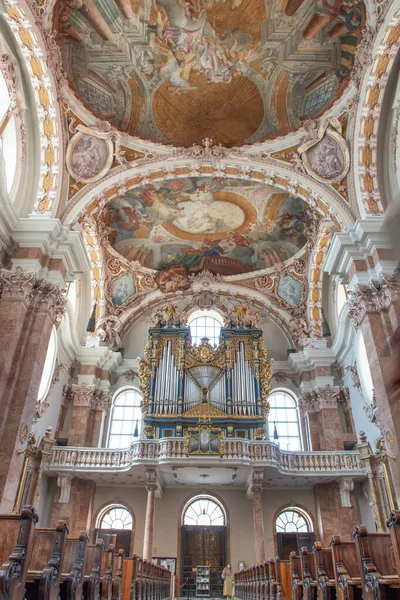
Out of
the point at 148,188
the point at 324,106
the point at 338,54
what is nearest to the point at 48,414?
the point at 148,188

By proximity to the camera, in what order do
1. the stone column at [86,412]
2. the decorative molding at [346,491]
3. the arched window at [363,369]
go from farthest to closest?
the stone column at [86,412]
the decorative molding at [346,491]
the arched window at [363,369]

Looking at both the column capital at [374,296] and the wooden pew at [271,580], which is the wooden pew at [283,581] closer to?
the wooden pew at [271,580]

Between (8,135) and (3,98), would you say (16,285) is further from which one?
(3,98)

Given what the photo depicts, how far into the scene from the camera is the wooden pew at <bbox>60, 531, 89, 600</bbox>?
17.9 ft

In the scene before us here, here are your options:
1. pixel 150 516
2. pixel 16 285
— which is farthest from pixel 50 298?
pixel 150 516

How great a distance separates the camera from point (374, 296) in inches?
495

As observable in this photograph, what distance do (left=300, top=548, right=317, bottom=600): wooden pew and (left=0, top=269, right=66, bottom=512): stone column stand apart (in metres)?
6.65

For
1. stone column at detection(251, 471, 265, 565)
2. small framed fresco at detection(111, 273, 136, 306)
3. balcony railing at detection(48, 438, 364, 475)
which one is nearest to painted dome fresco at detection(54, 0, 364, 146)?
small framed fresco at detection(111, 273, 136, 306)

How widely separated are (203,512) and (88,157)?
14319 millimetres

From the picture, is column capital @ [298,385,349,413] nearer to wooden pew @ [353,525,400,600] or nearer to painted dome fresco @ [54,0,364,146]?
painted dome fresco @ [54,0,364,146]

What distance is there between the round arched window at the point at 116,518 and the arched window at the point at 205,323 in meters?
8.19

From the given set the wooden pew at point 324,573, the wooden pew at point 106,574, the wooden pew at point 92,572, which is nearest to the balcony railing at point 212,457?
the wooden pew at point 106,574

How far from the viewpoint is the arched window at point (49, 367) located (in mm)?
16627

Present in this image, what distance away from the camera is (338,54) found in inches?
579
